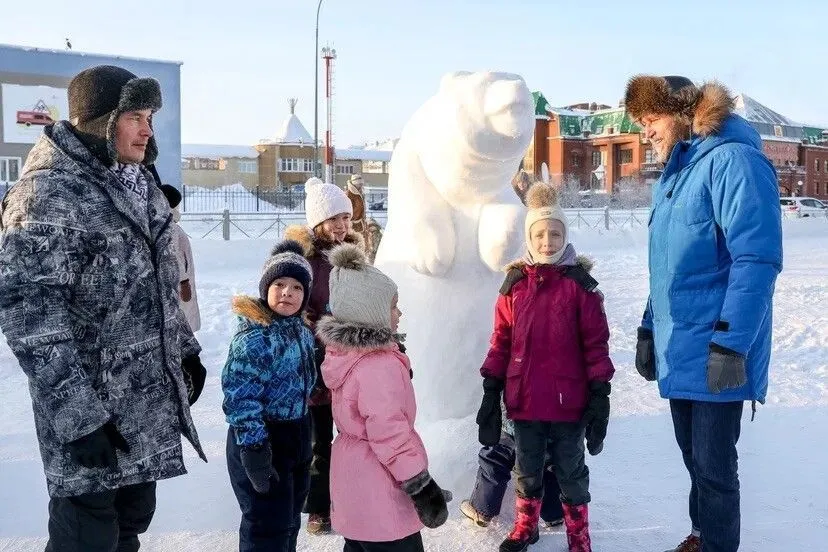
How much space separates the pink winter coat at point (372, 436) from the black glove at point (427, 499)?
0.08 feet

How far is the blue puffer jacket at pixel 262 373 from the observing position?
2377 mm

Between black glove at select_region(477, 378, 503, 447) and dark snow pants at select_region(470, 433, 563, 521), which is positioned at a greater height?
black glove at select_region(477, 378, 503, 447)

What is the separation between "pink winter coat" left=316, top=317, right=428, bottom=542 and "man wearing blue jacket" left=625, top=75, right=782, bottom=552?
960mm

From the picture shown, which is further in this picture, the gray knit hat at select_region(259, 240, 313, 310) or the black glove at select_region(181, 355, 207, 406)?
the gray knit hat at select_region(259, 240, 313, 310)

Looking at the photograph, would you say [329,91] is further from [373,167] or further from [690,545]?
[373,167]

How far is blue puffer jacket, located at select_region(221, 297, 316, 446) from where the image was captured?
2377 mm

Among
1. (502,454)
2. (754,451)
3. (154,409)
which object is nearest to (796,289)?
(754,451)

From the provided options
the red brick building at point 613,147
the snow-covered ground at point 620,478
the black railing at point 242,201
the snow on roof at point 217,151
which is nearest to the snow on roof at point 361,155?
the snow on roof at point 217,151

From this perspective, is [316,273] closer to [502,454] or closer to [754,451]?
[502,454]

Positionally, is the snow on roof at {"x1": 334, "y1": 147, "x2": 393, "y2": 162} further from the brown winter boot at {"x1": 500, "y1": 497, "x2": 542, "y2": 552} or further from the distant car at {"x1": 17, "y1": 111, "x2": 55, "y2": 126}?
the brown winter boot at {"x1": 500, "y1": 497, "x2": 542, "y2": 552}

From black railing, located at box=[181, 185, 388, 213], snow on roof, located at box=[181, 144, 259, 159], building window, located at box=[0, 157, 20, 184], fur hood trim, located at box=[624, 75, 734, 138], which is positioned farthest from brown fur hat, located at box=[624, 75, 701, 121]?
snow on roof, located at box=[181, 144, 259, 159]

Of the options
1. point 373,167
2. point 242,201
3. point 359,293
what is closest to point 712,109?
point 359,293

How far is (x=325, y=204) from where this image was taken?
3.39m

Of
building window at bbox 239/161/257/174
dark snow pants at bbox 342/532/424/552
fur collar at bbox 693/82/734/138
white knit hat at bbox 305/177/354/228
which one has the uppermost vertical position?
building window at bbox 239/161/257/174
